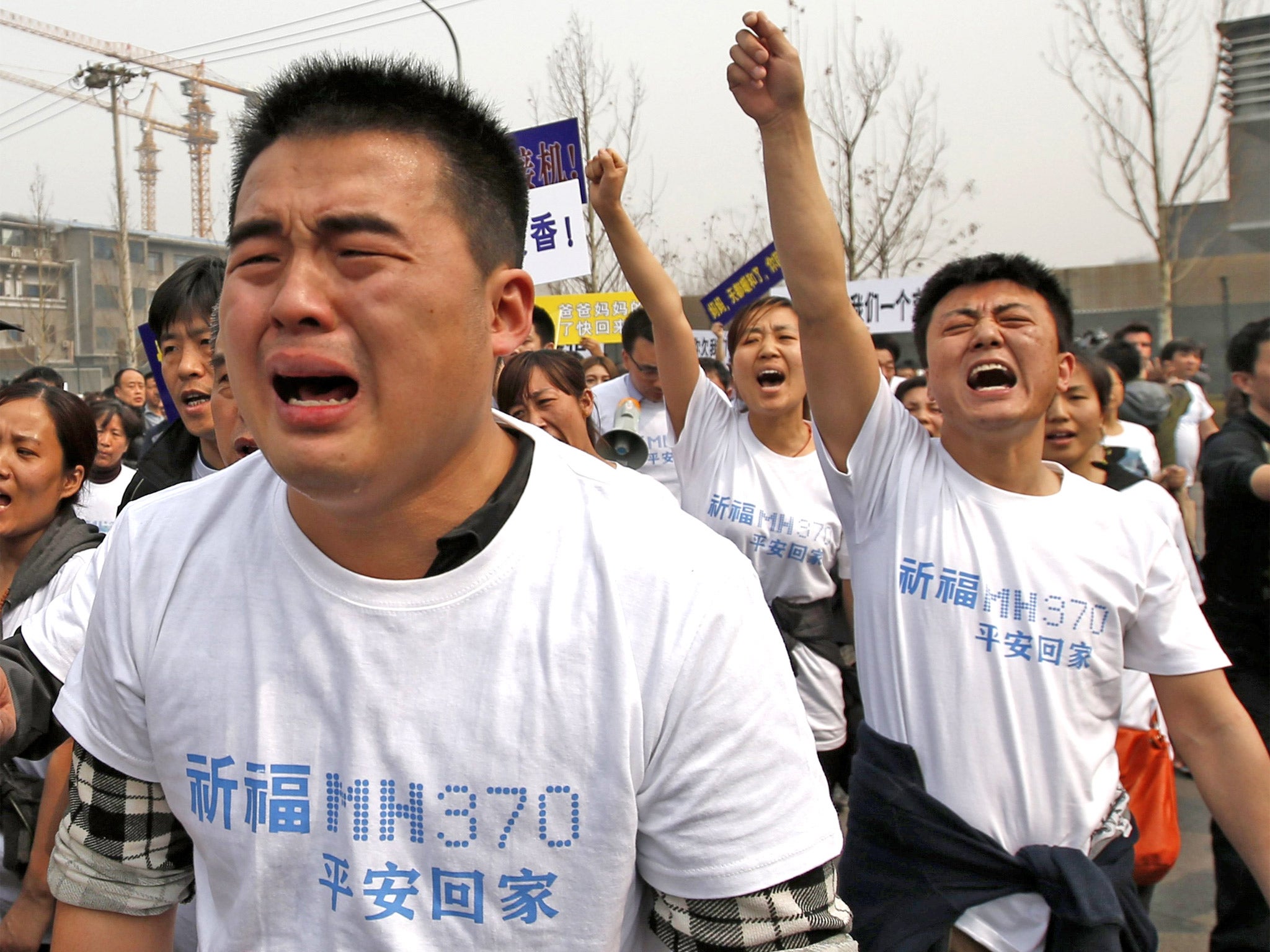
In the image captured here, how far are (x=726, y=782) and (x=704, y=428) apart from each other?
2.89 meters

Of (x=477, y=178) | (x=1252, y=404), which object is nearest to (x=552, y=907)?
(x=477, y=178)

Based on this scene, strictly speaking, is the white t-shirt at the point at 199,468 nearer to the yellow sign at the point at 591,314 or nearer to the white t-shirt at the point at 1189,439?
the white t-shirt at the point at 1189,439

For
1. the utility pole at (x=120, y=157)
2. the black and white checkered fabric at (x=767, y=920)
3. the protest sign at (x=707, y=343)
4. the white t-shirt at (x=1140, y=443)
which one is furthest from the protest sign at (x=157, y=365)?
the utility pole at (x=120, y=157)

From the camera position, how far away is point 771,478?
13.1ft

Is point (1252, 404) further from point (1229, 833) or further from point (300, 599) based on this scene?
point (300, 599)

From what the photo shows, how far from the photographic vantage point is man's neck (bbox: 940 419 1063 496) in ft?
8.39

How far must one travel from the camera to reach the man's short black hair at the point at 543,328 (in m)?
6.62

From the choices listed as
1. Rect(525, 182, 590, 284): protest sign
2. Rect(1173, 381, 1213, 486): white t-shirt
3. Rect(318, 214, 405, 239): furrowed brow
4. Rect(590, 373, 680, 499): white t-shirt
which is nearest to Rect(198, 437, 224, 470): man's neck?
Rect(318, 214, 405, 239): furrowed brow

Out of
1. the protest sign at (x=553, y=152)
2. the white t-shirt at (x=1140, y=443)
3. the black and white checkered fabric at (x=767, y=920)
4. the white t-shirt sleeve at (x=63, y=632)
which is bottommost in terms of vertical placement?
the black and white checkered fabric at (x=767, y=920)

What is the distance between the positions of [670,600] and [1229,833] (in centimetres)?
176

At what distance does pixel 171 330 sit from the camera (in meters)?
3.06

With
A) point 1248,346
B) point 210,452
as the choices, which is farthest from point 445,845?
point 1248,346

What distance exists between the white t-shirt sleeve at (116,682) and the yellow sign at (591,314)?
12841mm

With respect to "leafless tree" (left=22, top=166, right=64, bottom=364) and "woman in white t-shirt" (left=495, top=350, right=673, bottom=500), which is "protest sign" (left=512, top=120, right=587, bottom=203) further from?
"leafless tree" (left=22, top=166, right=64, bottom=364)
